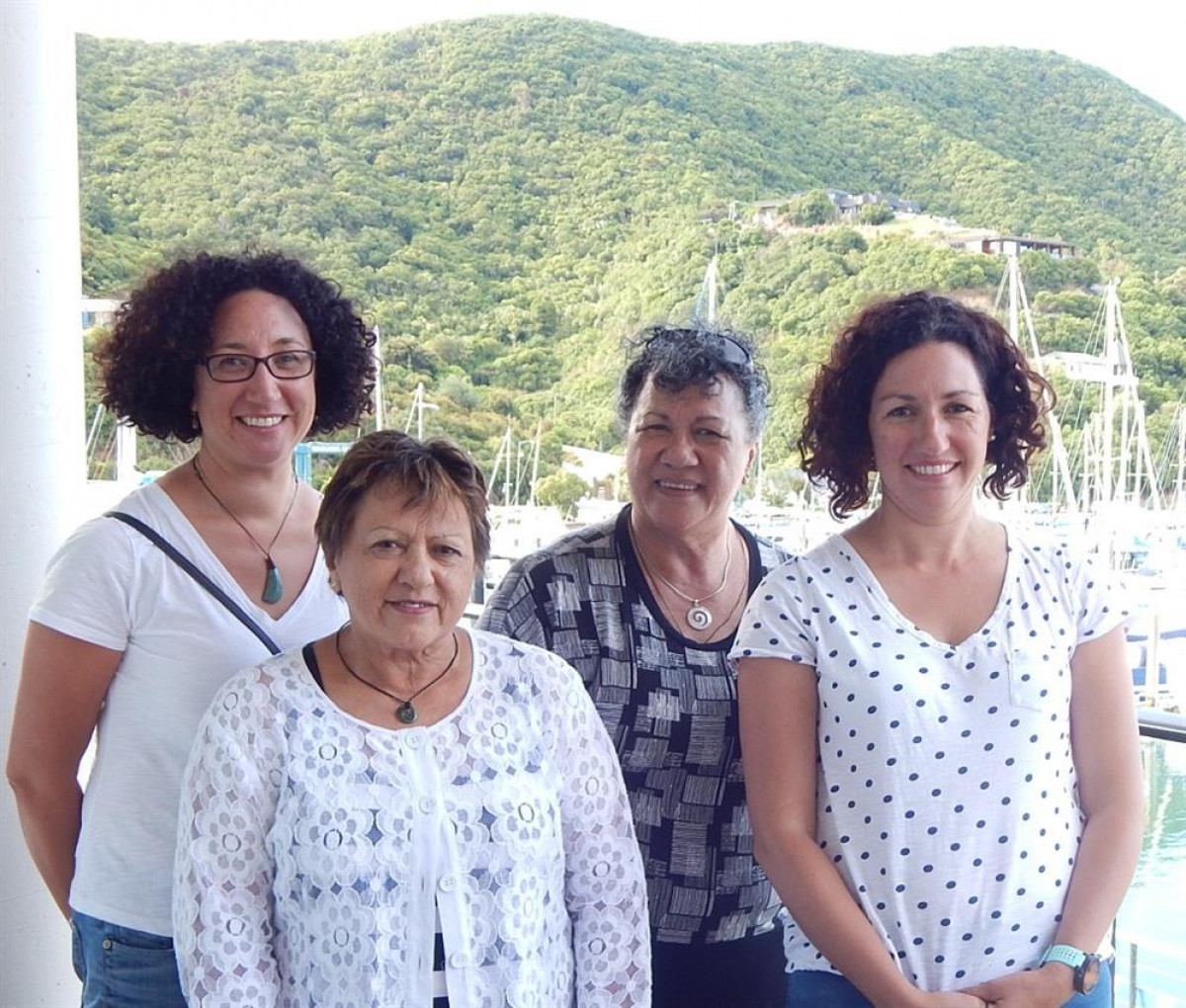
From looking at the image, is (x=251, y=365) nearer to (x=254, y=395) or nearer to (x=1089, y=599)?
(x=254, y=395)

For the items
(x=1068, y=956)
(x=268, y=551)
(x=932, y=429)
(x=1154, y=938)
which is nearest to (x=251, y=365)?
(x=268, y=551)

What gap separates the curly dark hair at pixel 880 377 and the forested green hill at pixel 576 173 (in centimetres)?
901

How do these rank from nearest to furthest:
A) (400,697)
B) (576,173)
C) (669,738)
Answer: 1. (400,697)
2. (669,738)
3. (576,173)

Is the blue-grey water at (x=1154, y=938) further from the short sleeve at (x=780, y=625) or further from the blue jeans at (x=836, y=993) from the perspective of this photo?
the short sleeve at (x=780, y=625)

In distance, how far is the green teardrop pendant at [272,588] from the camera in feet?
5.84

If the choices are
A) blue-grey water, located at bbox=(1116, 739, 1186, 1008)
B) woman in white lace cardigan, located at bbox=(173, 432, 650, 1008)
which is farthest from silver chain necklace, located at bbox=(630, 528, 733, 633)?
blue-grey water, located at bbox=(1116, 739, 1186, 1008)

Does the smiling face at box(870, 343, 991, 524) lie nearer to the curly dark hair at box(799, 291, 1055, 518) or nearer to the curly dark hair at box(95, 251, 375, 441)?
the curly dark hair at box(799, 291, 1055, 518)

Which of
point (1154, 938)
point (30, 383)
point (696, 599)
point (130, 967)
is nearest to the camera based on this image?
point (130, 967)

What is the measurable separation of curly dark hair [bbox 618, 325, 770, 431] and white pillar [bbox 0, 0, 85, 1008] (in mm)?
1208

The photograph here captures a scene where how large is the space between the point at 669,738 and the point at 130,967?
2.62ft

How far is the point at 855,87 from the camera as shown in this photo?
646 inches

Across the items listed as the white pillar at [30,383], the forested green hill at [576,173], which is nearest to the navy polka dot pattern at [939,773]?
the white pillar at [30,383]

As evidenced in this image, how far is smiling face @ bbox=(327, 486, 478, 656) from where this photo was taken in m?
1.55

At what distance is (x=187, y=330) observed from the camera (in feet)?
6.03
